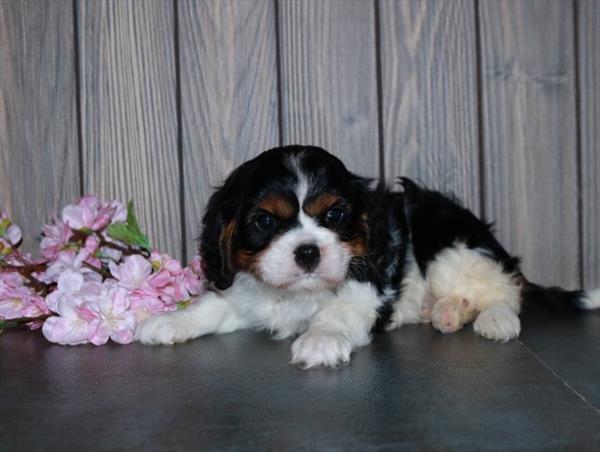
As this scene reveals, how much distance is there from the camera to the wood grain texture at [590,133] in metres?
3.13

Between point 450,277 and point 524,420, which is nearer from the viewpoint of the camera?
point 524,420

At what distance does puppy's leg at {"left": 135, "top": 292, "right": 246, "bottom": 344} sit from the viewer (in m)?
2.39

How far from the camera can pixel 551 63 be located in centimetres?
314

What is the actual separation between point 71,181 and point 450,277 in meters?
1.60

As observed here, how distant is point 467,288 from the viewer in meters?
2.79

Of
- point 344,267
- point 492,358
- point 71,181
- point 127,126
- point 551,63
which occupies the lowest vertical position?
point 492,358

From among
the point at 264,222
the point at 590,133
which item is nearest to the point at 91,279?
the point at 264,222

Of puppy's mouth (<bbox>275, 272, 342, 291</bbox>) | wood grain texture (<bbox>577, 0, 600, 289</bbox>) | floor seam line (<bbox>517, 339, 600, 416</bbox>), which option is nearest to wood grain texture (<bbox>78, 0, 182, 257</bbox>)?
puppy's mouth (<bbox>275, 272, 342, 291</bbox>)

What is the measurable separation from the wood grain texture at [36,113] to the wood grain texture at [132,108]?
0.21ft

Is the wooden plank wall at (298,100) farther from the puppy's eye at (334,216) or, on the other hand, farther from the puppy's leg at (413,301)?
the puppy's eye at (334,216)

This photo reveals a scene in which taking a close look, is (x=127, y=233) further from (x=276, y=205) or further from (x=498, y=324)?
(x=498, y=324)

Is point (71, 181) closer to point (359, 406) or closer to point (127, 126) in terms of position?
point (127, 126)

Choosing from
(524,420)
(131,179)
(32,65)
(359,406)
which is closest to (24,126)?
(32,65)

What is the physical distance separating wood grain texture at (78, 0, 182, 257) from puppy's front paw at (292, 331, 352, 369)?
1183 mm
